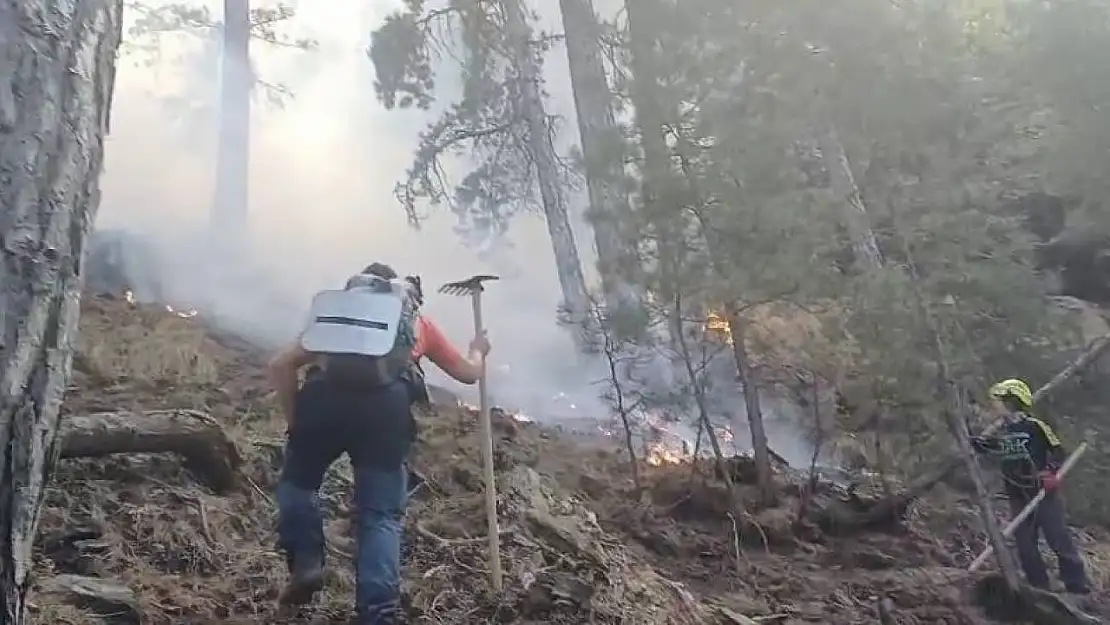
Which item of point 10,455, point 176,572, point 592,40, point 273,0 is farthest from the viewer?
point 273,0

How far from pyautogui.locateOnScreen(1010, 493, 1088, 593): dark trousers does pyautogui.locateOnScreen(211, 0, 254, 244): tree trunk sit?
11865 millimetres

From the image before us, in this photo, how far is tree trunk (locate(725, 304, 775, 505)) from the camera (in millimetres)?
7664

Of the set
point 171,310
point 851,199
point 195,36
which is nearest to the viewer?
point 851,199

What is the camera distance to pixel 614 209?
320 inches

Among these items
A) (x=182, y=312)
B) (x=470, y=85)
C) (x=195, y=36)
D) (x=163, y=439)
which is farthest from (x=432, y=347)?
(x=195, y=36)

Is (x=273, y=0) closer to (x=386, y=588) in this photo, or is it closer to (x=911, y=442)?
(x=911, y=442)

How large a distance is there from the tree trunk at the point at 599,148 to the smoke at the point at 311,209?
165 centimetres

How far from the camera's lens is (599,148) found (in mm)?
8078

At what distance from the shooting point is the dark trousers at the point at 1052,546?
6.97 m

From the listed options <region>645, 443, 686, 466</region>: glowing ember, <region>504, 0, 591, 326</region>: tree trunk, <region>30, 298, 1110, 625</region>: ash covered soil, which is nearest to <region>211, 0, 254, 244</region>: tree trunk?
<region>504, 0, 591, 326</region>: tree trunk

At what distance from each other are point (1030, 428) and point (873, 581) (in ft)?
5.61

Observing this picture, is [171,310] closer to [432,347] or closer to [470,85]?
[470,85]

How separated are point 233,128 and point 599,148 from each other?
996 cm

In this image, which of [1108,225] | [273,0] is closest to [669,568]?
[1108,225]
